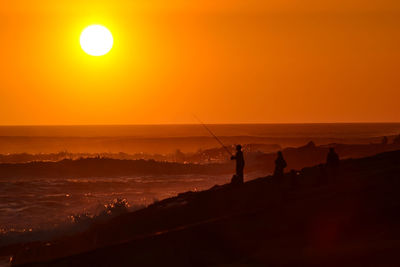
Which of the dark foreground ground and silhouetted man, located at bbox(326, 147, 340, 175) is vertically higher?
silhouetted man, located at bbox(326, 147, 340, 175)

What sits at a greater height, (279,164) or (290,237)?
(279,164)

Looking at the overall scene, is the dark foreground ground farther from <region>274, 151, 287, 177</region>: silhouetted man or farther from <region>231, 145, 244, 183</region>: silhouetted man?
<region>274, 151, 287, 177</region>: silhouetted man

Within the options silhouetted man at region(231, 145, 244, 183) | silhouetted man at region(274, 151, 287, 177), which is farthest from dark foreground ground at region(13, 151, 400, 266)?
silhouetted man at region(274, 151, 287, 177)

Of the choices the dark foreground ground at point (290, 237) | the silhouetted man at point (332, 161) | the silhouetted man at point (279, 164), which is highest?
the silhouetted man at point (332, 161)

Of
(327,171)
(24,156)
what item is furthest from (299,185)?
(24,156)

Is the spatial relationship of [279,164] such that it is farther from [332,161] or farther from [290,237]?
[290,237]

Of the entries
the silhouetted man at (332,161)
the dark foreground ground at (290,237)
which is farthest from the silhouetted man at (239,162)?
the silhouetted man at (332,161)

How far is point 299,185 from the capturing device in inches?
724

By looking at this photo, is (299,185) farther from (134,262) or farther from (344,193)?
(134,262)

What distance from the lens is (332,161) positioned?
1873cm

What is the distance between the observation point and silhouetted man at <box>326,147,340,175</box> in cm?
1850

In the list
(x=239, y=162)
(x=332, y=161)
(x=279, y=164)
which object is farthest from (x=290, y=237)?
(x=332, y=161)

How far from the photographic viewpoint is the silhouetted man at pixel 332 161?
18.5 m

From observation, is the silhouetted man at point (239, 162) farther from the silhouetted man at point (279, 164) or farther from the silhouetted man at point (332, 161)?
the silhouetted man at point (332, 161)
